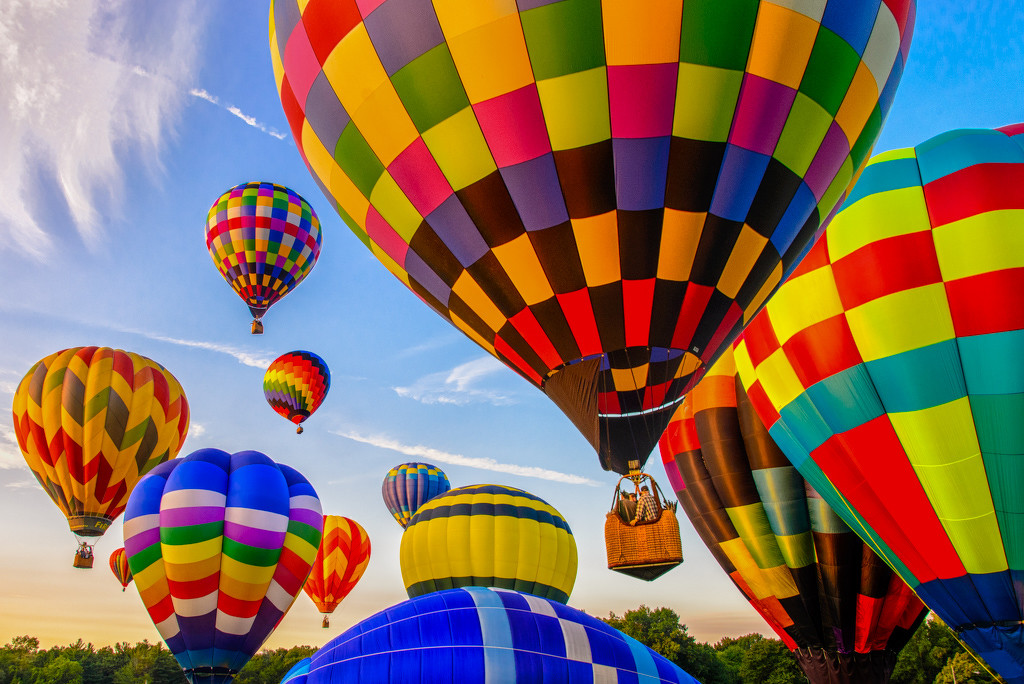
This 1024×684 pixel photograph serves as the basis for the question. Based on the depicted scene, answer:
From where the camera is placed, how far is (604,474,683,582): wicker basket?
164 inches

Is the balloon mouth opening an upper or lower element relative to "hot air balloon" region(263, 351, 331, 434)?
lower

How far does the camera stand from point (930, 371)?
5.25 m

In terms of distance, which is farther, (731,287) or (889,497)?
(889,497)

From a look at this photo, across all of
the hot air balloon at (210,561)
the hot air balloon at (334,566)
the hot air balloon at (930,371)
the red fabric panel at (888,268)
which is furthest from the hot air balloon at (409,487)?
the red fabric panel at (888,268)

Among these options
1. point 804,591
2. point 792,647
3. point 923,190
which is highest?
point 923,190

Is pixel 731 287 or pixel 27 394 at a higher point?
pixel 27 394

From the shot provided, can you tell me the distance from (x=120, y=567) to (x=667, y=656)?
737 inches

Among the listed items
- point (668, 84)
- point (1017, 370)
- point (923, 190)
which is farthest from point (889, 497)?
point (668, 84)

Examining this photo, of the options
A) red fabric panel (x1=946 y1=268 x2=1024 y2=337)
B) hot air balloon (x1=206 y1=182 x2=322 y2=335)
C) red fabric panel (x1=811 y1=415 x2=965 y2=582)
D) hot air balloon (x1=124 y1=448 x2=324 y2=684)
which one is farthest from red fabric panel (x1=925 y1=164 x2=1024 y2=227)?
hot air balloon (x1=206 y1=182 x2=322 y2=335)

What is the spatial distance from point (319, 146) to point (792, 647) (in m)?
6.93

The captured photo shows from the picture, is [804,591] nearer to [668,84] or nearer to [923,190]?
[923,190]

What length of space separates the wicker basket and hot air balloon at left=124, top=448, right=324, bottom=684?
6523 mm

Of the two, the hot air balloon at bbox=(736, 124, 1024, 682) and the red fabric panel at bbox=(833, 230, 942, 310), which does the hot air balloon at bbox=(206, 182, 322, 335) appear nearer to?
the hot air balloon at bbox=(736, 124, 1024, 682)

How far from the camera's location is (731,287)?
3.97 meters
